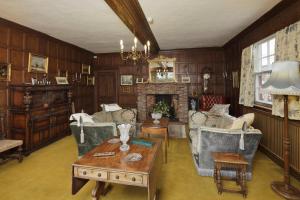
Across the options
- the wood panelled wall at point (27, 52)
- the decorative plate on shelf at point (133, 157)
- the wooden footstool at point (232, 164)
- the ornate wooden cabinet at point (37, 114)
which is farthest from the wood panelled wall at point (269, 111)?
the wood panelled wall at point (27, 52)

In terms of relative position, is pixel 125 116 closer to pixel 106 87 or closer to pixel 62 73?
pixel 62 73

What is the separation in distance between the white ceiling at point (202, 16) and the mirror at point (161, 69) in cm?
208

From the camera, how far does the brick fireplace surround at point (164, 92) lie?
6.59 meters

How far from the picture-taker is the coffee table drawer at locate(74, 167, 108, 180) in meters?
1.80

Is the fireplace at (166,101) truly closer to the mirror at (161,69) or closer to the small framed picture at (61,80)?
the mirror at (161,69)

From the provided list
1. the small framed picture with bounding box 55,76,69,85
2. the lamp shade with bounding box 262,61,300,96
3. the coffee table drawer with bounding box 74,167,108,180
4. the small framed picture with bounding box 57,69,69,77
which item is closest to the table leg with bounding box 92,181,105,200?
the coffee table drawer with bounding box 74,167,108,180

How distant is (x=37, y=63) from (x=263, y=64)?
18.4 ft

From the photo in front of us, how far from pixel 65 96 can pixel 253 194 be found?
534 centimetres

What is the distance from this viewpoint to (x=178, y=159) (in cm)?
359

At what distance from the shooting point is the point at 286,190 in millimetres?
2426

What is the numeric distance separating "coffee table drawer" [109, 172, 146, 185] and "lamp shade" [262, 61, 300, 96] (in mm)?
2135

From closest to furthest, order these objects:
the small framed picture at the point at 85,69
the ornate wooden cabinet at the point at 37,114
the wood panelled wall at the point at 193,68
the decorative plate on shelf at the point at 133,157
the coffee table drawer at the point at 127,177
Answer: the coffee table drawer at the point at 127,177 → the decorative plate on shelf at the point at 133,157 → the ornate wooden cabinet at the point at 37,114 → the small framed picture at the point at 85,69 → the wood panelled wall at the point at 193,68

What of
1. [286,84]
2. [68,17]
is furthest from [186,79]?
[286,84]

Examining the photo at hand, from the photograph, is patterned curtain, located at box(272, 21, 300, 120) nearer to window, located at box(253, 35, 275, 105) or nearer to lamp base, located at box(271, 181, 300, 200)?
window, located at box(253, 35, 275, 105)
